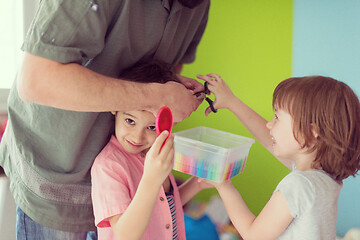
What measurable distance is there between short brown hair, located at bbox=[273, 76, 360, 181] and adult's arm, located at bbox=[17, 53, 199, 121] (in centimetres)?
38

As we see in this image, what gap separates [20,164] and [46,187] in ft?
0.32

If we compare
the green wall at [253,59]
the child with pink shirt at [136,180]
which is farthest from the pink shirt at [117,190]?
the green wall at [253,59]

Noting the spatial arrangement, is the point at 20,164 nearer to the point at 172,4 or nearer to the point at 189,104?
the point at 189,104

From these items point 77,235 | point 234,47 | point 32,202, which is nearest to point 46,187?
point 32,202

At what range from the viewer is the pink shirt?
0.83 meters

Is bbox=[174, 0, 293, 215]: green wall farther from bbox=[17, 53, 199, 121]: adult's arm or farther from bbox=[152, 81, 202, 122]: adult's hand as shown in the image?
bbox=[17, 53, 199, 121]: adult's arm

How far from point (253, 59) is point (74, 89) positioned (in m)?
1.01

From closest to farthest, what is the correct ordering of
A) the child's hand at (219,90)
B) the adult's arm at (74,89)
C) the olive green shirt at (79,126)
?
1. the adult's arm at (74,89)
2. the olive green shirt at (79,126)
3. the child's hand at (219,90)

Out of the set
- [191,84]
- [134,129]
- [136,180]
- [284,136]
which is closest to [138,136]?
[134,129]

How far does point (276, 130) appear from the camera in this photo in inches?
37.1

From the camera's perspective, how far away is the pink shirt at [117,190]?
0.83 metres

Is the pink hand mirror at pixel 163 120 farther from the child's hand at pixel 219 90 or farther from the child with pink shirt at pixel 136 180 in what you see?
the child's hand at pixel 219 90

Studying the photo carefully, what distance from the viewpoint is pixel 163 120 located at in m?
0.78

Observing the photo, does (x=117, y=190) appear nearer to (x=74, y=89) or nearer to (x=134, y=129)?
(x=134, y=129)
